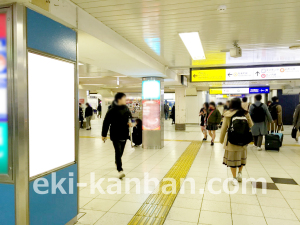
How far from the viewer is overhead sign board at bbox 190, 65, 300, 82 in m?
5.80

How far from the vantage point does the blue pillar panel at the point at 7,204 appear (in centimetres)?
218

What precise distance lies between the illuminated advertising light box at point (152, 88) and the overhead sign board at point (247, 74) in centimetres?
174

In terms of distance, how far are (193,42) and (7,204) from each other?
12.2ft

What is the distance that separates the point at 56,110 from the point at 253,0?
8.40ft

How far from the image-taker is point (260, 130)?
741 centimetres

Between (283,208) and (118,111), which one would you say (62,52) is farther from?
(283,208)

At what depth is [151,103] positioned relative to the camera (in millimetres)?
7961

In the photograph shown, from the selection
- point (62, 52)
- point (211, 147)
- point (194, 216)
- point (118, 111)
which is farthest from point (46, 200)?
point (211, 147)

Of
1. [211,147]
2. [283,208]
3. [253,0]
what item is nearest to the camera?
[253,0]

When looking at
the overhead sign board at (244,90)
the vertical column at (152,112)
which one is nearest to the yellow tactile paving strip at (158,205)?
the vertical column at (152,112)

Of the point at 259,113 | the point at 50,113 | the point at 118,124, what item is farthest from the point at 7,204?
the point at 259,113

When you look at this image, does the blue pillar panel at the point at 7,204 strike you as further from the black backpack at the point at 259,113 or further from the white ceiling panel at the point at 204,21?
the black backpack at the point at 259,113

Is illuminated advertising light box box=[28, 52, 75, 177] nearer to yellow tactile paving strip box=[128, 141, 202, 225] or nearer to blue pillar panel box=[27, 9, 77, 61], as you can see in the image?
blue pillar panel box=[27, 9, 77, 61]

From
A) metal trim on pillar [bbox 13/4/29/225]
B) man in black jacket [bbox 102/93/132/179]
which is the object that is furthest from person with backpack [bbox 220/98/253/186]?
metal trim on pillar [bbox 13/4/29/225]
